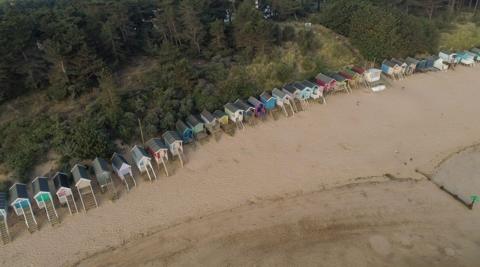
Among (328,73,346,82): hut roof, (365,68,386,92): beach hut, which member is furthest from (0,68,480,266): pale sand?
(365,68,386,92): beach hut

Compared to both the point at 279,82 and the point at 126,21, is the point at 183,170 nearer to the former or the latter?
the point at 279,82

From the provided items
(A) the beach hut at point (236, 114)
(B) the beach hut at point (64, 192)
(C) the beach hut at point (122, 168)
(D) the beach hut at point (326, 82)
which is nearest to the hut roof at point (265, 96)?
(A) the beach hut at point (236, 114)

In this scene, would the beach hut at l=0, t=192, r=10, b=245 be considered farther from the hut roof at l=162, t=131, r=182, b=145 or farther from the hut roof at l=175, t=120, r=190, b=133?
the hut roof at l=175, t=120, r=190, b=133

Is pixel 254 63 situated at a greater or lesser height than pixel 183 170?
greater

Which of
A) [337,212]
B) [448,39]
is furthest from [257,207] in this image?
[448,39]

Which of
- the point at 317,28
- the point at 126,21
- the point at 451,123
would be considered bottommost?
the point at 451,123

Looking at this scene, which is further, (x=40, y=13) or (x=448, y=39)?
(x=448, y=39)

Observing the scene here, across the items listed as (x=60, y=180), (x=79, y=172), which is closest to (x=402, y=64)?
(x=79, y=172)

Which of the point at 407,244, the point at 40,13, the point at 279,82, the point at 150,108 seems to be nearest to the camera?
the point at 407,244
